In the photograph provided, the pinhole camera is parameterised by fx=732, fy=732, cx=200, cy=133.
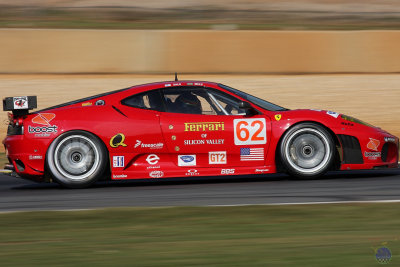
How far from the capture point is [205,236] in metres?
5.91

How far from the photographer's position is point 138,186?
30.0ft

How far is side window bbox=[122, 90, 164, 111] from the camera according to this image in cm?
898

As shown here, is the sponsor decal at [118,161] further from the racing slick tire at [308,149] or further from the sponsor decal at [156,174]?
the racing slick tire at [308,149]

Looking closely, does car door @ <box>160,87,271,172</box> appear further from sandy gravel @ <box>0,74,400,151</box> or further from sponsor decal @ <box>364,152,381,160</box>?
sandy gravel @ <box>0,74,400,151</box>

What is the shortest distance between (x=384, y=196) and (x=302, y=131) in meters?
1.48

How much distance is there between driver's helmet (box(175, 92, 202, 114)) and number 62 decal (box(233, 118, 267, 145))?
50 cm

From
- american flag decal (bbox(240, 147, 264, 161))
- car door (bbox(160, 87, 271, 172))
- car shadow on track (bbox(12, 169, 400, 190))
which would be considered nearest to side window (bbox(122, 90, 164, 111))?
car door (bbox(160, 87, 271, 172))

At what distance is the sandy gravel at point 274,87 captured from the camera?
16.8m

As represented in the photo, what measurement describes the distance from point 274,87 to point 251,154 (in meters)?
8.70
